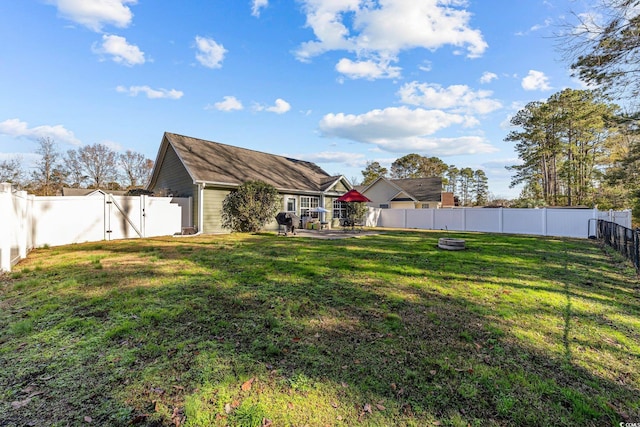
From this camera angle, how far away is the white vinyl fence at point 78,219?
6.82m

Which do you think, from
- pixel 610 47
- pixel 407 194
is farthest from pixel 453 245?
pixel 407 194

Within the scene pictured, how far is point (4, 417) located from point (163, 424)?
1.26 m

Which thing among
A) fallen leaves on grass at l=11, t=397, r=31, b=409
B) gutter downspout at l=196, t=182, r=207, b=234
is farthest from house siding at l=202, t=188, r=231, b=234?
fallen leaves on grass at l=11, t=397, r=31, b=409

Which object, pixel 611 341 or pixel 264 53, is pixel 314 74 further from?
pixel 611 341

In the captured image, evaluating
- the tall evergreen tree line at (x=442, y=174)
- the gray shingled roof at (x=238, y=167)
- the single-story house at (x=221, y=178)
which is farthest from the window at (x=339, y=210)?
the tall evergreen tree line at (x=442, y=174)

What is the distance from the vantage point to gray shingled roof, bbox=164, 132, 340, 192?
50.6 ft

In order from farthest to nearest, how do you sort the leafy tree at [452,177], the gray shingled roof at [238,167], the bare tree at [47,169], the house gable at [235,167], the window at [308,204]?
the leafy tree at [452,177], the bare tree at [47,169], the window at [308,204], the gray shingled roof at [238,167], the house gable at [235,167]

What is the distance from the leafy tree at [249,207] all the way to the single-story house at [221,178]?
0.47 metres

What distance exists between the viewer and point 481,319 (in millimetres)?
4227

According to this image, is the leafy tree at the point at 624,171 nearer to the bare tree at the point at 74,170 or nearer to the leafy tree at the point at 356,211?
the leafy tree at the point at 356,211

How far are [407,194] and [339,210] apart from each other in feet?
38.0

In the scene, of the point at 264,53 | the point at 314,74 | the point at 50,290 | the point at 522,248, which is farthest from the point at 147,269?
the point at 314,74

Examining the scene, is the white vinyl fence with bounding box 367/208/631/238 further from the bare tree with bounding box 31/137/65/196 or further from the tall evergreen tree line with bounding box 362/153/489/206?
the bare tree with bounding box 31/137/65/196

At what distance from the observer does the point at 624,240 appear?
9.26 meters
